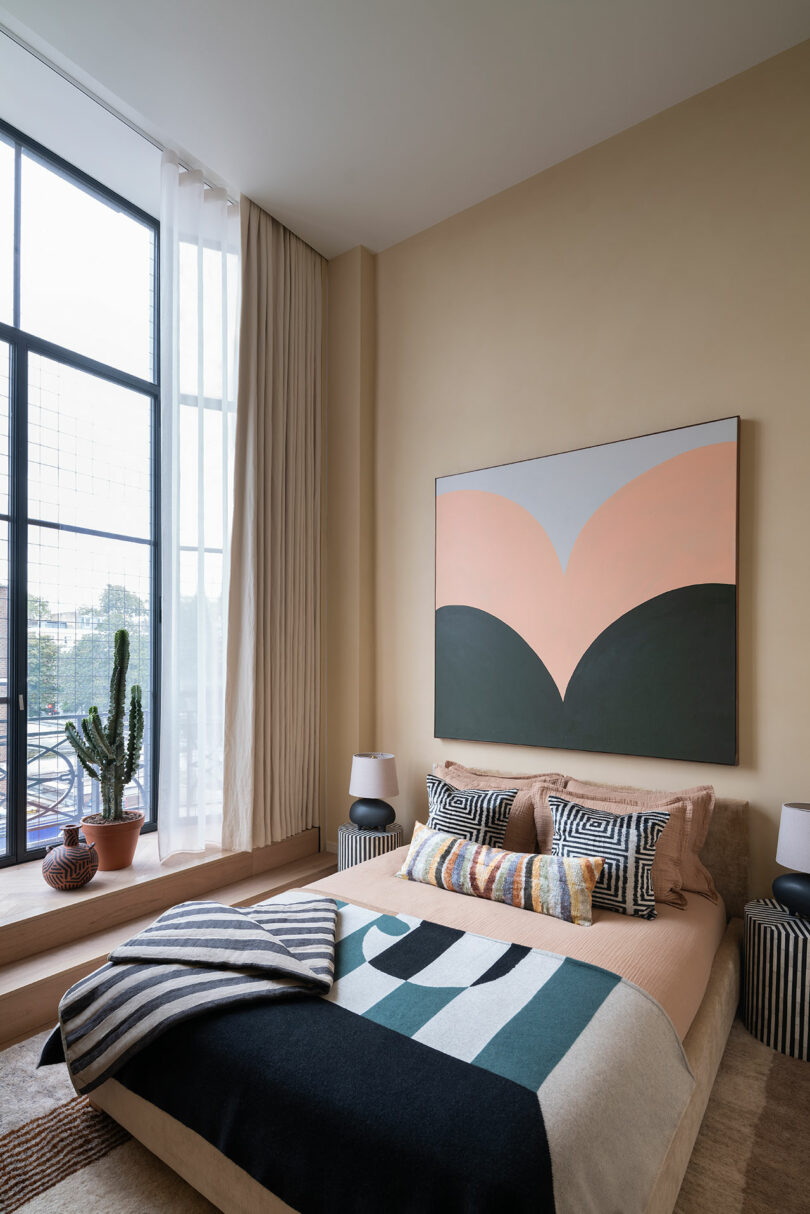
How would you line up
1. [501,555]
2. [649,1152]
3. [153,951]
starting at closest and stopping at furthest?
[649,1152] → [153,951] → [501,555]

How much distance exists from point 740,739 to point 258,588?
2.27 m

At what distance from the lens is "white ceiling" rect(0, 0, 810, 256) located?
234 centimetres

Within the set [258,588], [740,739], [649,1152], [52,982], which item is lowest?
[52,982]

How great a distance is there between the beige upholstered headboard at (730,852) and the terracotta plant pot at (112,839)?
2404mm

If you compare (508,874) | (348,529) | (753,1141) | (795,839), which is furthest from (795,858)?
(348,529)

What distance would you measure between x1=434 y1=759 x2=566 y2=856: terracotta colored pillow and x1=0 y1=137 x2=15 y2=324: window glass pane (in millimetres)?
2893

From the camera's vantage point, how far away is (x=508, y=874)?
86.7 inches

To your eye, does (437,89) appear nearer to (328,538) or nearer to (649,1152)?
(328,538)

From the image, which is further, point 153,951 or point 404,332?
point 404,332

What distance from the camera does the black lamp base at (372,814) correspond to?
3168 mm

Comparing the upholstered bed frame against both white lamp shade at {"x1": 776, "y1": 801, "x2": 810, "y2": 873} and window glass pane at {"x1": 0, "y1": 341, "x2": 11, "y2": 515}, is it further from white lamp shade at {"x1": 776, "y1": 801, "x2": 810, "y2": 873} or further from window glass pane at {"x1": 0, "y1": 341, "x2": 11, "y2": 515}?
window glass pane at {"x1": 0, "y1": 341, "x2": 11, "y2": 515}

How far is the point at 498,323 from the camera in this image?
3.26 meters

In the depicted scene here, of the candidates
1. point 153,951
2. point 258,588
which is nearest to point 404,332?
point 258,588

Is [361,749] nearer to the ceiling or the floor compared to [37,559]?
Answer: nearer to the floor
